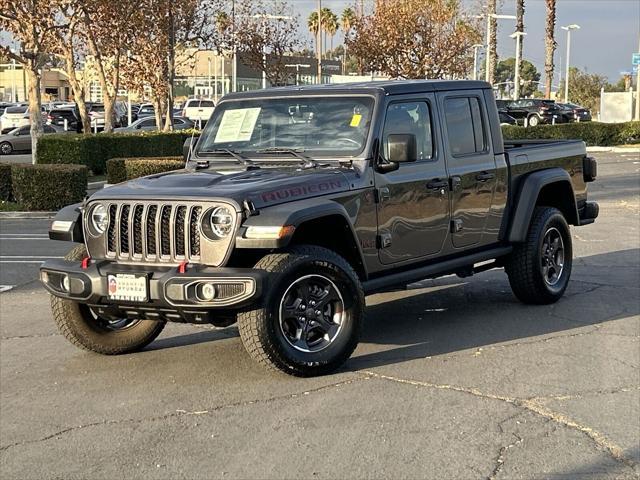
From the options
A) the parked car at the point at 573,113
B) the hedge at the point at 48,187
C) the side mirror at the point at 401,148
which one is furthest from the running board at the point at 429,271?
the parked car at the point at 573,113

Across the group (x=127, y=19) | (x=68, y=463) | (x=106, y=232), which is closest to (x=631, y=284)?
(x=106, y=232)

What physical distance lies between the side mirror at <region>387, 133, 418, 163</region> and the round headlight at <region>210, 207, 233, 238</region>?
1.47m

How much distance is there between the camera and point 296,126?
7395 millimetres

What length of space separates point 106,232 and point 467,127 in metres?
3.26

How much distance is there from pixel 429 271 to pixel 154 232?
2324 mm

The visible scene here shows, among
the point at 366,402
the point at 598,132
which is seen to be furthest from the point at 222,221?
the point at 598,132

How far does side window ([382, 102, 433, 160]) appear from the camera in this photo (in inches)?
289

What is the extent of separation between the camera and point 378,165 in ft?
23.1

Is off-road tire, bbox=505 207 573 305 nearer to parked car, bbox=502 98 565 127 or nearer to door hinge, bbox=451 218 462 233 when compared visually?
door hinge, bbox=451 218 462 233

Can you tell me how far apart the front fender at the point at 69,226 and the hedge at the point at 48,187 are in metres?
12.1

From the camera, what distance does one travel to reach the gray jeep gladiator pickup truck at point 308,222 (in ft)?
20.0

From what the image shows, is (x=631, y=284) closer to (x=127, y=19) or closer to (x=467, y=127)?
(x=467, y=127)

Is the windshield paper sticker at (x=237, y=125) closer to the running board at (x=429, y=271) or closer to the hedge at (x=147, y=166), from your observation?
the running board at (x=429, y=271)

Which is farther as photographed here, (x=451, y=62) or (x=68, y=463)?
(x=451, y=62)
